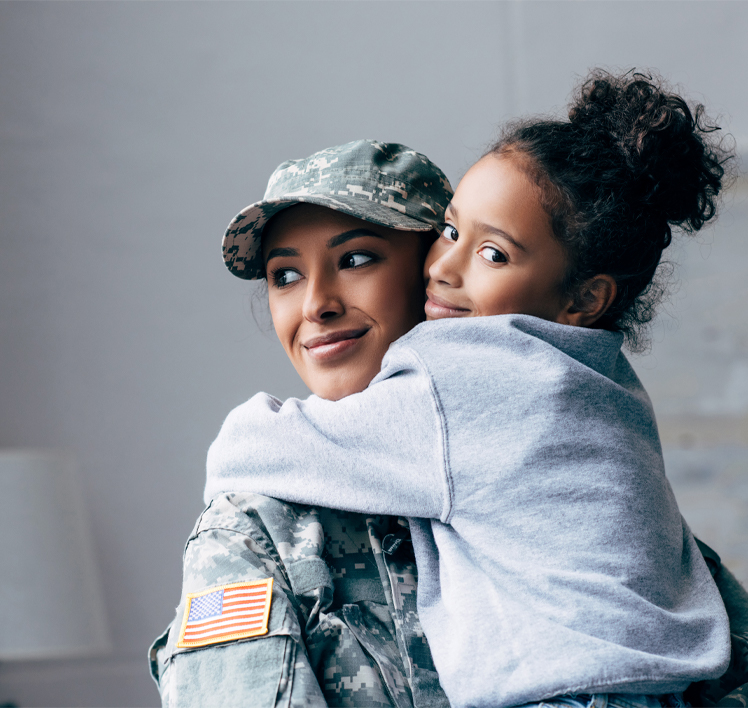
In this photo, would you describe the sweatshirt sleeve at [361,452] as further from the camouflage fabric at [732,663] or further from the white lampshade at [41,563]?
the white lampshade at [41,563]

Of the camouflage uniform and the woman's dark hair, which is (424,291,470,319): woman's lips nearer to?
the woman's dark hair

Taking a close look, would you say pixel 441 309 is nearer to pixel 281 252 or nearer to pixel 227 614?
pixel 281 252

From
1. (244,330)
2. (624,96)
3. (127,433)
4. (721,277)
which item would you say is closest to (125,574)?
(127,433)

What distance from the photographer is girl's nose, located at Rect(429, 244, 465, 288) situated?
958mm

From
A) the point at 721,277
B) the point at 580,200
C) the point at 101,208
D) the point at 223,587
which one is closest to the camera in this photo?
the point at 223,587

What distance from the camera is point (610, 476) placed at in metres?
0.79

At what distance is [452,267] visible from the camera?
0.96 m

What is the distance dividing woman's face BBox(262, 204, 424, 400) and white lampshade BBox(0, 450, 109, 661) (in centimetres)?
92

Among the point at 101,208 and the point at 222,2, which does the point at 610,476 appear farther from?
the point at 222,2

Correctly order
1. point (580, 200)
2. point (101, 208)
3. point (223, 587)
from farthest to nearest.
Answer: point (101, 208) < point (580, 200) < point (223, 587)

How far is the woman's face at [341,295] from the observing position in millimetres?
1009

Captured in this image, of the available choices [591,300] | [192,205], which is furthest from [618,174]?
[192,205]

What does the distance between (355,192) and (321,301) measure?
162 millimetres

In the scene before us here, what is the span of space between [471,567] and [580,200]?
0.48 meters
